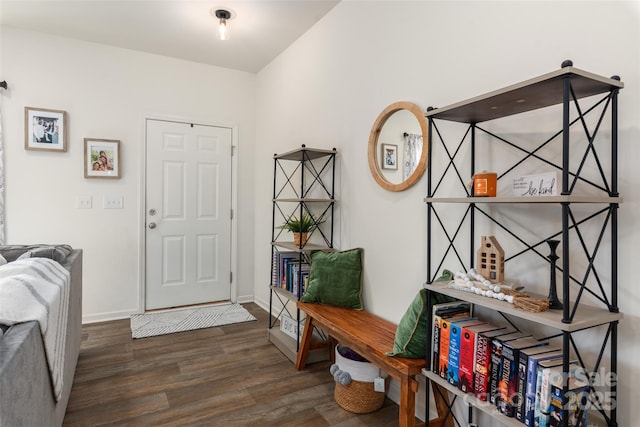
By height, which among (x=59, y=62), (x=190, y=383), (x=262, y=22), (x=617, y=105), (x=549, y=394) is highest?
(x=262, y=22)

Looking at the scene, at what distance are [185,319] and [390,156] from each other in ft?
8.43

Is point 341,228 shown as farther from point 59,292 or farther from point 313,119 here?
point 59,292

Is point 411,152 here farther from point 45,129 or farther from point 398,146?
point 45,129

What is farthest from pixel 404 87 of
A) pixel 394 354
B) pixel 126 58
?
pixel 126 58

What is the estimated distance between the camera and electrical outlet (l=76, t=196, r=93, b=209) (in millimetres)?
3477

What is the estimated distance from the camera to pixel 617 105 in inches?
48.5

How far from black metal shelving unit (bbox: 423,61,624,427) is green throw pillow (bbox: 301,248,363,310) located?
0.83m

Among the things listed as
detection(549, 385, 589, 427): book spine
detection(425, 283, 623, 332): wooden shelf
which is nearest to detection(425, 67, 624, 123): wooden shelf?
detection(425, 283, 623, 332): wooden shelf

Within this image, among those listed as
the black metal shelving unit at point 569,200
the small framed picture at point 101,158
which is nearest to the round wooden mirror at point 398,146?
the black metal shelving unit at point 569,200

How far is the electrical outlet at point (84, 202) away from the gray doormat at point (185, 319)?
113cm

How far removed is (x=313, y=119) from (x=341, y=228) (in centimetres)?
97

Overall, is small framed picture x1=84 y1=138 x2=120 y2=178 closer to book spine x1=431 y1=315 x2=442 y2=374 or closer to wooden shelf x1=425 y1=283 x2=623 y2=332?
book spine x1=431 y1=315 x2=442 y2=374

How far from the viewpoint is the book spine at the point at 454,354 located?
4.89 ft

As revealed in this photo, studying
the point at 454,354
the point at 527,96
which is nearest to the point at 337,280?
the point at 454,354
